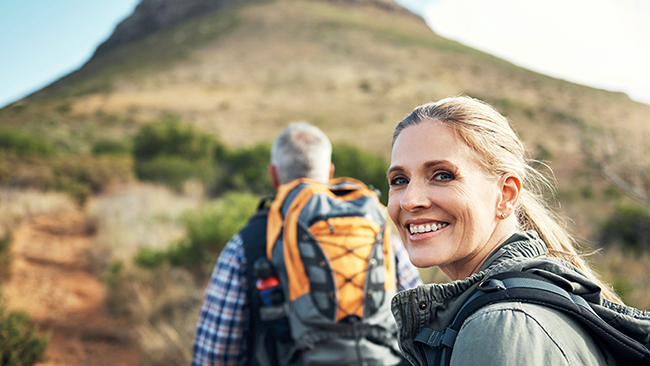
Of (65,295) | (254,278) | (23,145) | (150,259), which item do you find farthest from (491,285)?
(23,145)

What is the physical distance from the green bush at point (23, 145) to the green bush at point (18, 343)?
10.6 meters

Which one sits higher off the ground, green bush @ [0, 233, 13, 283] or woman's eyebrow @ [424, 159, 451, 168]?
woman's eyebrow @ [424, 159, 451, 168]

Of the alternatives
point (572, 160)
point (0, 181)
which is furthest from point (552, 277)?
point (572, 160)

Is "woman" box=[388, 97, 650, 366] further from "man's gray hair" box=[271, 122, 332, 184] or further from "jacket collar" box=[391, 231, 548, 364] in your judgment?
"man's gray hair" box=[271, 122, 332, 184]

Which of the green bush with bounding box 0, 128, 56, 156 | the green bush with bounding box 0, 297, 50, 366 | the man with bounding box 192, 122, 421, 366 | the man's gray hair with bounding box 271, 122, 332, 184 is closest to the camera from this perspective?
the man with bounding box 192, 122, 421, 366

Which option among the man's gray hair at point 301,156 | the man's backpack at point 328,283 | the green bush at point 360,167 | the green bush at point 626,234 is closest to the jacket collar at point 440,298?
the man's backpack at point 328,283

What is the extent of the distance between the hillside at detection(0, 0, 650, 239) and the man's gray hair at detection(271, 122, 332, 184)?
892cm

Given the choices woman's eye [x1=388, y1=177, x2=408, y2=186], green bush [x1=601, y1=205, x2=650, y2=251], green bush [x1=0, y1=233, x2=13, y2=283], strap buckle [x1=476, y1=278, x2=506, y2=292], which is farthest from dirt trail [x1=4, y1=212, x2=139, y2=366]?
green bush [x1=601, y1=205, x2=650, y2=251]

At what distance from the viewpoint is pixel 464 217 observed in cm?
105

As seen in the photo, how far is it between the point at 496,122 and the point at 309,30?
58942 mm

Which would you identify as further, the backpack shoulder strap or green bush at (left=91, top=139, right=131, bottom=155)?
green bush at (left=91, top=139, right=131, bottom=155)

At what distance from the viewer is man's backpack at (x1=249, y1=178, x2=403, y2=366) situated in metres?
1.87

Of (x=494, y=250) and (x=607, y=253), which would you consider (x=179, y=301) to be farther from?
(x=607, y=253)

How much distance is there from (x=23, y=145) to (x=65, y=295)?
9785 mm
